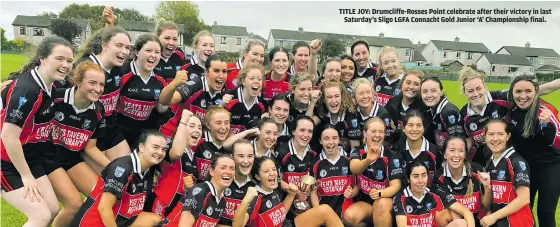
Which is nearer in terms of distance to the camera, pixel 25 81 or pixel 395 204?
pixel 25 81

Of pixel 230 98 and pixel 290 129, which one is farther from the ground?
pixel 230 98

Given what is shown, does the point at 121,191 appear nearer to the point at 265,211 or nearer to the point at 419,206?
the point at 265,211

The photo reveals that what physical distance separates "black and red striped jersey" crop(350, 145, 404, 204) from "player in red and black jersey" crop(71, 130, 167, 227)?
221 cm

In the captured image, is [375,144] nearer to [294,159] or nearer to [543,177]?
[294,159]

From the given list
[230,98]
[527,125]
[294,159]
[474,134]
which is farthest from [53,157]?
[527,125]

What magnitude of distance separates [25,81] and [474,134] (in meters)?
4.79

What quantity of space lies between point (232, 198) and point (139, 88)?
170 cm

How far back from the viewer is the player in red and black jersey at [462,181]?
15.2 feet

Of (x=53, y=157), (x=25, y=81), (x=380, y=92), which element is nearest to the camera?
(x=25, y=81)

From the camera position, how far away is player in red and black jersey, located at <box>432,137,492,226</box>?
4625mm

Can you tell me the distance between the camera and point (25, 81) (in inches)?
146

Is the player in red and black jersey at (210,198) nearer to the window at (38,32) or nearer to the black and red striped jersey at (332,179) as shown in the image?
the black and red striped jersey at (332,179)

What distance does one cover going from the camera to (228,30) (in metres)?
70.5

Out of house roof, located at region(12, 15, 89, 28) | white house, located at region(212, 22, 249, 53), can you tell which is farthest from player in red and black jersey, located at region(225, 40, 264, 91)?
white house, located at region(212, 22, 249, 53)
